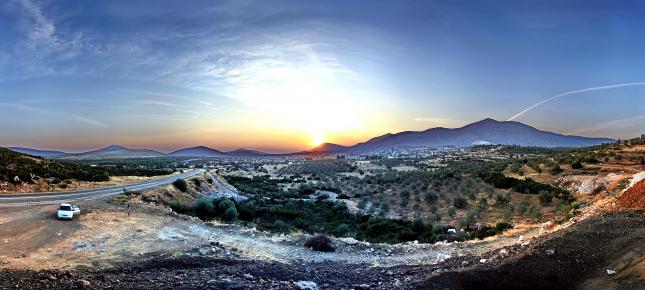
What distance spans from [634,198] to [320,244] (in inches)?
510

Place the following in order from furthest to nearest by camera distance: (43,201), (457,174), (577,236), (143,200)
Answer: (457,174)
(143,200)
(43,201)
(577,236)

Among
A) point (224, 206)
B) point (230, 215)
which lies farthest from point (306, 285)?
point (224, 206)

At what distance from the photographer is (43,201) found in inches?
1181

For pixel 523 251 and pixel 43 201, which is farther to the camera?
pixel 43 201

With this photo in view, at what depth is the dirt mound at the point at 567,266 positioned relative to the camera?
1212cm

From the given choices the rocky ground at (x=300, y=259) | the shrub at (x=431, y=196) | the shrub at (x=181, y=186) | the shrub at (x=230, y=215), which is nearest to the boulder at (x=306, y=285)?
the rocky ground at (x=300, y=259)

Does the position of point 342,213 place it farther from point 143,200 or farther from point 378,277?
point 378,277

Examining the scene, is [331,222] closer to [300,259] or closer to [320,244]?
[320,244]

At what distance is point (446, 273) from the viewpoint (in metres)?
12.6

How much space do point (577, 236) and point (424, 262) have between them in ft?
17.3

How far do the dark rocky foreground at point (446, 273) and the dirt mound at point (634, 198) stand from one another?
95.8 inches

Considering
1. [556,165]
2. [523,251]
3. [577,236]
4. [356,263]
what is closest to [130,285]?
[356,263]

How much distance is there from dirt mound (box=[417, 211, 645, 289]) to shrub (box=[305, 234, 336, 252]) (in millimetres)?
6776

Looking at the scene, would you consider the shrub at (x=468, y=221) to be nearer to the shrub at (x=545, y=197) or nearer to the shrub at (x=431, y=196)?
the shrub at (x=545, y=197)
